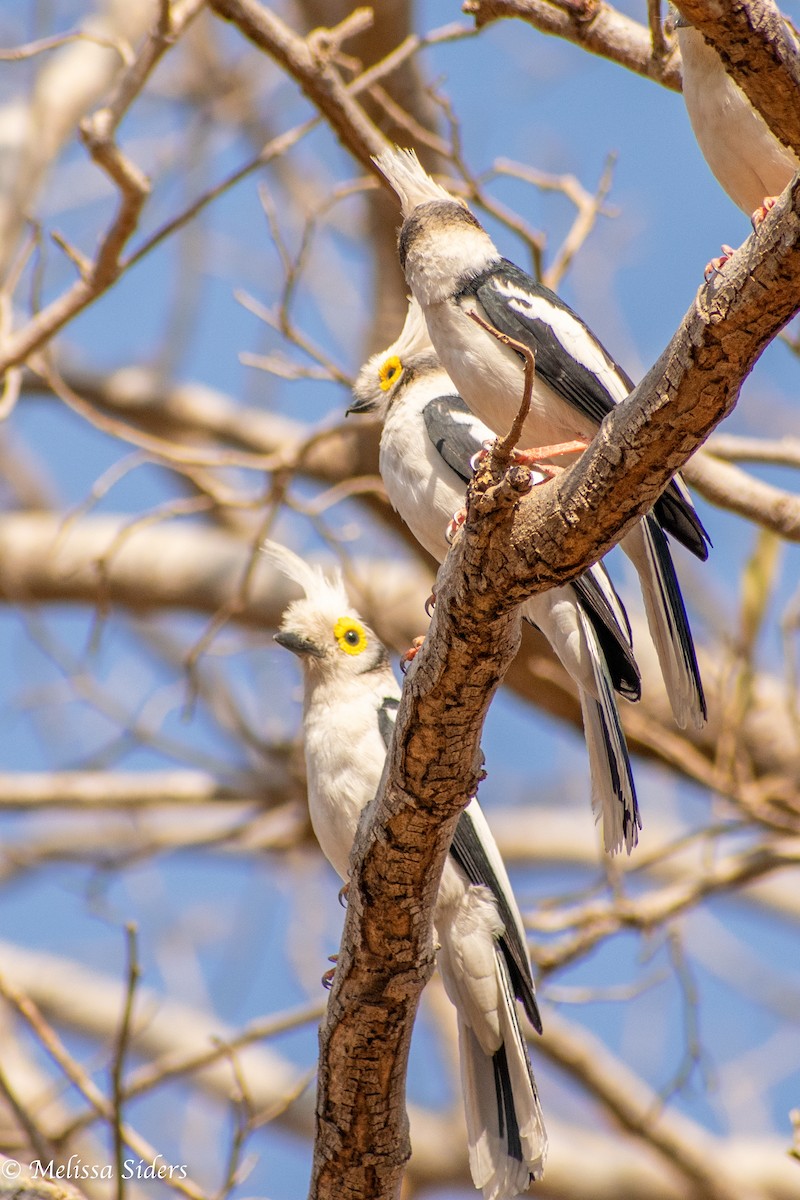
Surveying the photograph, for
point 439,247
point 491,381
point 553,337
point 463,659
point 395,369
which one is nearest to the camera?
point 463,659

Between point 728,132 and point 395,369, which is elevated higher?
point 728,132

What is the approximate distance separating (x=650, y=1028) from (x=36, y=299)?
8.01 metres

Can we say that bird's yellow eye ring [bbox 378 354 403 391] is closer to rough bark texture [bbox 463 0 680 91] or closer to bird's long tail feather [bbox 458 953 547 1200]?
rough bark texture [bbox 463 0 680 91]

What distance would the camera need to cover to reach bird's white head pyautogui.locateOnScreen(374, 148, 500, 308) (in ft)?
11.9

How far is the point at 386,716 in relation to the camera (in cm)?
419

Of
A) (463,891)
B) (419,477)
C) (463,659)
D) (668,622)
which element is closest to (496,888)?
(463,891)

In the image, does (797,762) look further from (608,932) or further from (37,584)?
(37,584)

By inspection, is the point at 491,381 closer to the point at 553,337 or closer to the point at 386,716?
the point at 553,337

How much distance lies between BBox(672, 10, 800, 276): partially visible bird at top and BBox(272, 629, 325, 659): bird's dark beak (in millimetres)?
1915

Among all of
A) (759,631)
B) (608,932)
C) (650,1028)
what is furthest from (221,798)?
(650,1028)

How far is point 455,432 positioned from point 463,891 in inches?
54.4

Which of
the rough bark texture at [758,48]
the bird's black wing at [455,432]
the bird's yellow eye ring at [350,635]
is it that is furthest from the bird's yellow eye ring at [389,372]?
the rough bark texture at [758,48]

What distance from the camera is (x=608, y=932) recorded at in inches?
202

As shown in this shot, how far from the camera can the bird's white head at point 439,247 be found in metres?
3.64
